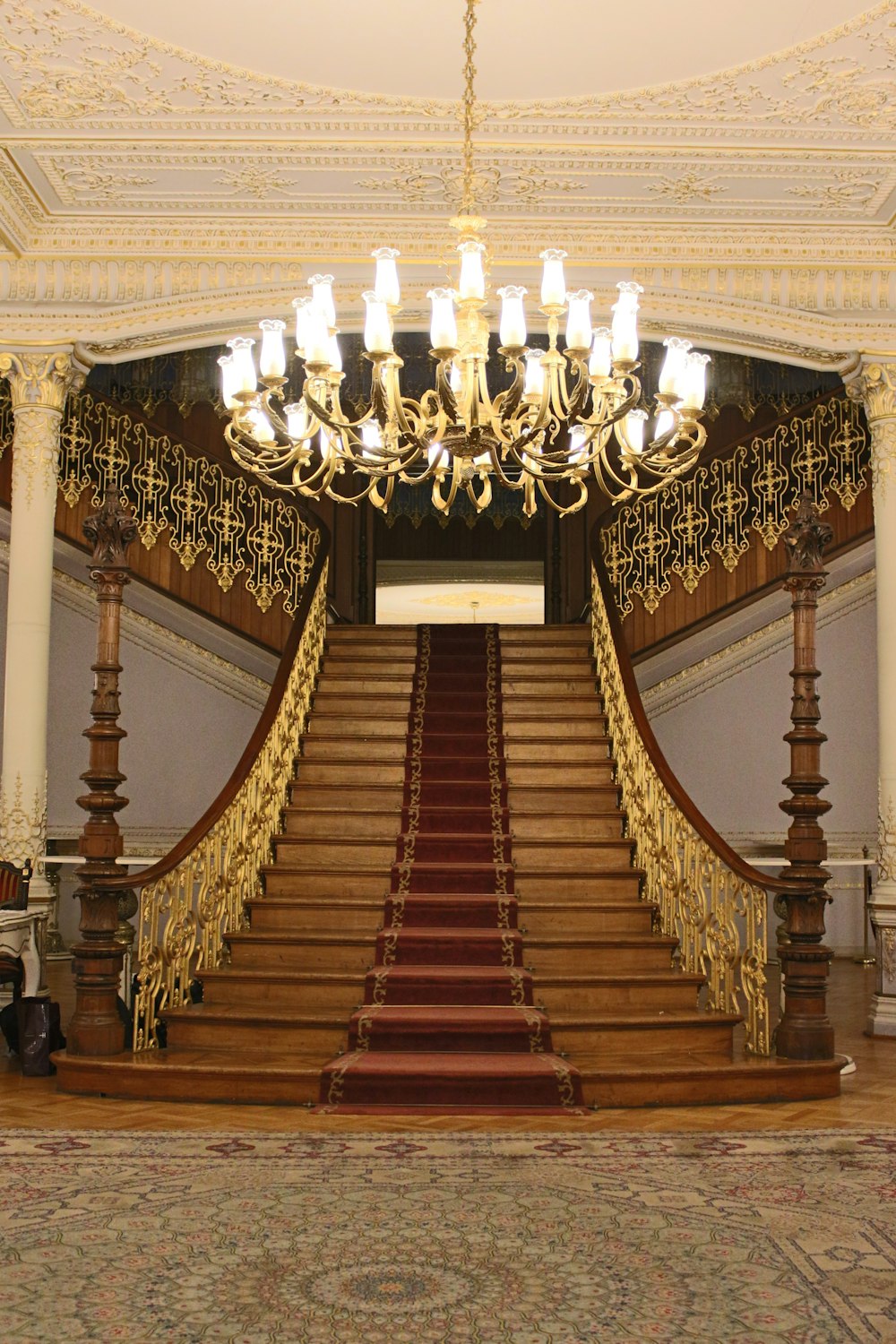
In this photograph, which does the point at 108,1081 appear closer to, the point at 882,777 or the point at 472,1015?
the point at 472,1015

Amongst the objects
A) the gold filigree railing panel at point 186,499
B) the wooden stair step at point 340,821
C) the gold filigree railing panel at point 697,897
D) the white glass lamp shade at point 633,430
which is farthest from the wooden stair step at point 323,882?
the gold filigree railing panel at point 186,499

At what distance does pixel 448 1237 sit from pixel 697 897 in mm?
3032

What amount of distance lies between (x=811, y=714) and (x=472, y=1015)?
1.97 meters

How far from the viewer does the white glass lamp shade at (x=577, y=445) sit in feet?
16.4

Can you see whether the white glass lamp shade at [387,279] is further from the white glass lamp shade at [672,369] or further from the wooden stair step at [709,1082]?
the wooden stair step at [709,1082]

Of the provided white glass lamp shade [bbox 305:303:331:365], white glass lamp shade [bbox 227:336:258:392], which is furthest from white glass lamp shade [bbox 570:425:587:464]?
white glass lamp shade [bbox 227:336:258:392]

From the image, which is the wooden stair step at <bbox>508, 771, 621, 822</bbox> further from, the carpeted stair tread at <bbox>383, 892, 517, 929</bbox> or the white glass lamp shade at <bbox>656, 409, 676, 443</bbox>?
the white glass lamp shade at <bbox>656, 409, 676, 443</bbox>

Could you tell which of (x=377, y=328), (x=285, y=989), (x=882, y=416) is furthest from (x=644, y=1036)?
(x=882, y=416)

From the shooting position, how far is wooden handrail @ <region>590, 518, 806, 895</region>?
5.80m

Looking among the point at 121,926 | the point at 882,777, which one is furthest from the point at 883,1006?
the point at 121,926

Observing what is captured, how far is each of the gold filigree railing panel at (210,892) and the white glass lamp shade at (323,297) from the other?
2690 mm

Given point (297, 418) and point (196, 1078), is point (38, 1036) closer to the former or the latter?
point (196, 1078)

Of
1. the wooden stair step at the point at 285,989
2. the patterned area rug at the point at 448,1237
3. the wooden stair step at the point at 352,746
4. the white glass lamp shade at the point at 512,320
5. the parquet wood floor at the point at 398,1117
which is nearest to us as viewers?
the patterned area rug at the point at 448,1237

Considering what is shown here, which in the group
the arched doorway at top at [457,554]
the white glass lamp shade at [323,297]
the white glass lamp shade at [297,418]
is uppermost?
the arched doorway at top at [457,554]
